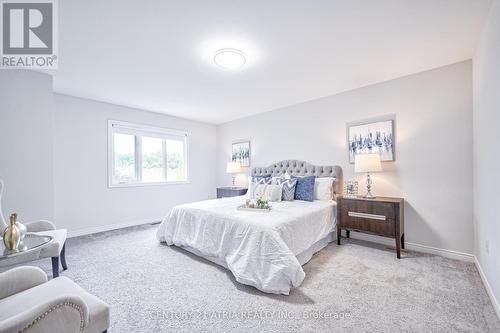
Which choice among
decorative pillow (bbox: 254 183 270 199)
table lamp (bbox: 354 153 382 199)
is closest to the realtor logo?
decorative pillow (bbox: 254 183 270 199)

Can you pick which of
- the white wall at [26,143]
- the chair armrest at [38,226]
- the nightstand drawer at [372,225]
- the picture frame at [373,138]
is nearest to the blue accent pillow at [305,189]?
the nightstand drawer at [372,225]

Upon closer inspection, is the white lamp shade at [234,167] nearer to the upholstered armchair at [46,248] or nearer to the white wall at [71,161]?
the white wall at [71,161]

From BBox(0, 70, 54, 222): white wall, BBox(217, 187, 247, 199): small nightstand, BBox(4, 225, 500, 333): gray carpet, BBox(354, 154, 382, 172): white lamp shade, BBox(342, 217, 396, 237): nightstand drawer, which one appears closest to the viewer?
BBox(4, 225, 500, 333): gray carpet

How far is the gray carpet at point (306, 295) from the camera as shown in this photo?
156 centimetres

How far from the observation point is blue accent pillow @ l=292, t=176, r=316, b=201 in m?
3.44

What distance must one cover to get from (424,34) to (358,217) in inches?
84.9

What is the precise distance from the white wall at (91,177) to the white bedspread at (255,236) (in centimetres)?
154

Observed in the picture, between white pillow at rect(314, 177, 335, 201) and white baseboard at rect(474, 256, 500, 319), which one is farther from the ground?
white pillow at rect(314, 177, 335, 201)

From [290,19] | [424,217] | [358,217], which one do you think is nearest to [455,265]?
[424,217]

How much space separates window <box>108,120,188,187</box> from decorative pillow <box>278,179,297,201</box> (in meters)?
2.72

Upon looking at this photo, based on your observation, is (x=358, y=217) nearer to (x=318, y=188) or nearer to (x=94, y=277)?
(x=318, y=188)

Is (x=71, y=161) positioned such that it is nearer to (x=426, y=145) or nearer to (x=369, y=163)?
(x=369, y=163)

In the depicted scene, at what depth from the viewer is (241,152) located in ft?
17.1

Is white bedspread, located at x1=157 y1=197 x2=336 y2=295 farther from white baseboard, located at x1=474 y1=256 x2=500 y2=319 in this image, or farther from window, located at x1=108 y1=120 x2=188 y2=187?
window, located at x1=108 y1=120 x2=188 y2=187
